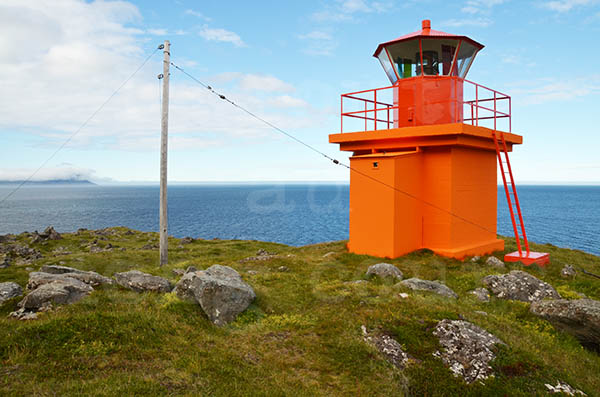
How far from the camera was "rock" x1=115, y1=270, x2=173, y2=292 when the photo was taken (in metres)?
9.72

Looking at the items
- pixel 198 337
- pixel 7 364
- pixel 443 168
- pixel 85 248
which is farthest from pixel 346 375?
pixel 85 248

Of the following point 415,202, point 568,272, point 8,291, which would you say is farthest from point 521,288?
point 8,291

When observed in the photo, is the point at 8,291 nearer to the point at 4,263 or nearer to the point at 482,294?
the point at 482,294

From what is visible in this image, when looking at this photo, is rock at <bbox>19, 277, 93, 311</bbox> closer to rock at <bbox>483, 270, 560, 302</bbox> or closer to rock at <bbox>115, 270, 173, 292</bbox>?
rock at <bbox>115, 270, 173, 292</bbox>

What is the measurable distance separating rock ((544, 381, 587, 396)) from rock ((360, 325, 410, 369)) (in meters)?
2.23

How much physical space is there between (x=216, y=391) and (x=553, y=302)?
7950 mm

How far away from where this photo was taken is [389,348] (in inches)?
274

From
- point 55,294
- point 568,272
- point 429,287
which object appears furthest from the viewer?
point 568,272

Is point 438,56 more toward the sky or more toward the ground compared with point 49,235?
more toward the sky

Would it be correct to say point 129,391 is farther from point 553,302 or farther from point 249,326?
point 553,302

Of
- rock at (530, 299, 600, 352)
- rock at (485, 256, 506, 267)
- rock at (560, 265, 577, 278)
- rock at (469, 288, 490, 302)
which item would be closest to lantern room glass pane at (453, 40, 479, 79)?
rock at (485, 256, 506, 267)

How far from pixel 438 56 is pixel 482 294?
34.3 ft

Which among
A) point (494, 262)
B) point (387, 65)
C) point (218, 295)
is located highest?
point (387, 65)

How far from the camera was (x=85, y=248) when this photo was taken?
27.3 metres
